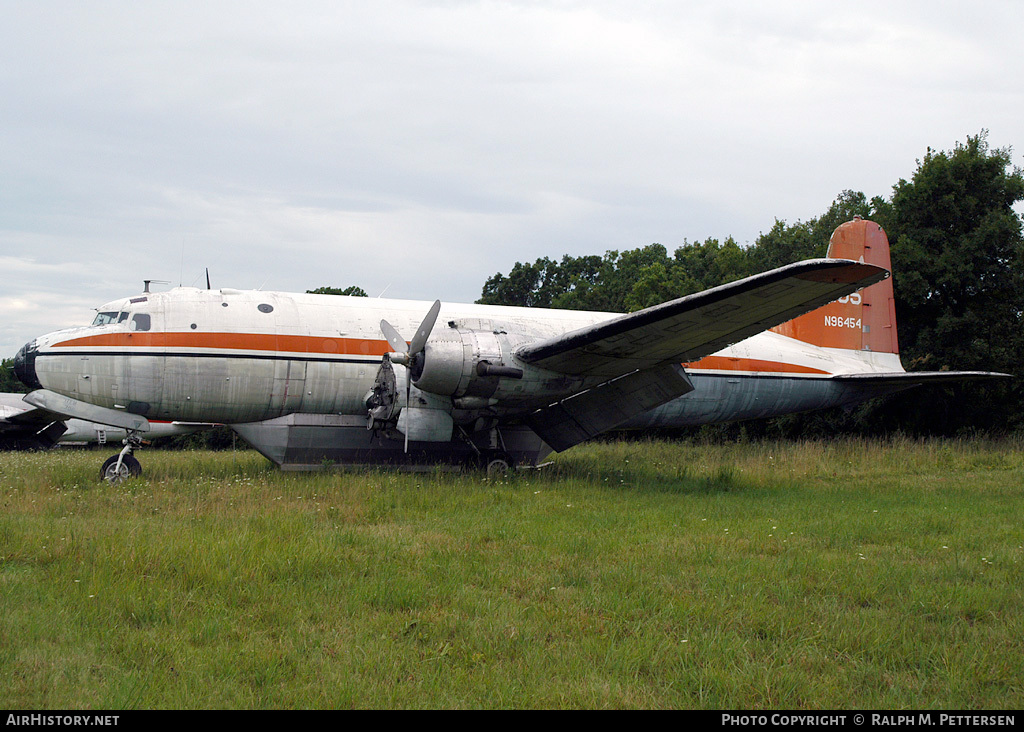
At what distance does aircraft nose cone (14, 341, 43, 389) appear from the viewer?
12078 millimetres

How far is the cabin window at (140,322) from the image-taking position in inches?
485

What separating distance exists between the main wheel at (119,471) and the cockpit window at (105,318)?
2.26m

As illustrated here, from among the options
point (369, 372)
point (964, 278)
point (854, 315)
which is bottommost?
point (369, 372)

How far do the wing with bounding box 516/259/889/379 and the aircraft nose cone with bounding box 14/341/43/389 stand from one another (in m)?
7.81

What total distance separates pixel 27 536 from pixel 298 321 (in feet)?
21.7

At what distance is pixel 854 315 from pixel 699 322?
873 centimetres

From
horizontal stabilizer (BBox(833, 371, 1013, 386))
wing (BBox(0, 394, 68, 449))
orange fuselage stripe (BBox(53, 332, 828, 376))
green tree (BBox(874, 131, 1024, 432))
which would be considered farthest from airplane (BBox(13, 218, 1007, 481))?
wing (BBox(0, 394, 68, 449))

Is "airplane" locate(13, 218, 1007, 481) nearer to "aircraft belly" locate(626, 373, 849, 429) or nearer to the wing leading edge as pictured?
the wing leading edge

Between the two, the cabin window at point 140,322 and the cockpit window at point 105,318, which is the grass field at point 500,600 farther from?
the cockpit window at point 105,318

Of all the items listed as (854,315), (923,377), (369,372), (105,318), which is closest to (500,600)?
(369,372)

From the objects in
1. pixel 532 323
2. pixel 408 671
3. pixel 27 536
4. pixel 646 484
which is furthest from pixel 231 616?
pixel 532 323

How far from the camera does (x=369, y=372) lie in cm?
1330

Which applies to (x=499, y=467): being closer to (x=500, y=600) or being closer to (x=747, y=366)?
(x=747, y=366)

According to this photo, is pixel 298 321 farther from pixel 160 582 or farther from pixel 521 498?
pixel 160 582
